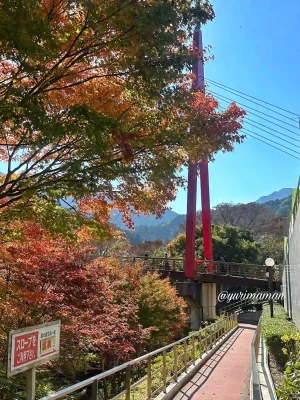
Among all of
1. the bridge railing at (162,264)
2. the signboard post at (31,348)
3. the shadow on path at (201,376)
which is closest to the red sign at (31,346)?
the signboard post at (31,348)

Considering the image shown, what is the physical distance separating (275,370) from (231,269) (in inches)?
798

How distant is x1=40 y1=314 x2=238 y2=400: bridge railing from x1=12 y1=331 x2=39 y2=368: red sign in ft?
1.06

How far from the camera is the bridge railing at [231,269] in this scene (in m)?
28.1

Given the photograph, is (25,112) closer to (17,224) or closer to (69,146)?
(69,146)

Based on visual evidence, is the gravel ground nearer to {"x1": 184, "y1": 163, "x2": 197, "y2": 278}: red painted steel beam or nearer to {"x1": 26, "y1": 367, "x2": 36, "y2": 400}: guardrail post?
{"x1": 26, "y1": 367, "x2": 36, "y2": 400}: guardrail post

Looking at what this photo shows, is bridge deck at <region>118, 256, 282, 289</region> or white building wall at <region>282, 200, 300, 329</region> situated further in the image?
bridge deck at <region>118, 256, 282, 289</region>

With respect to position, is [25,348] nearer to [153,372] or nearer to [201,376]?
[153,372]

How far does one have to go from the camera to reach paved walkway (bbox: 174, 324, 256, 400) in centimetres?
702

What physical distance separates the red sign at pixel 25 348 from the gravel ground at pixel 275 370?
234 inches

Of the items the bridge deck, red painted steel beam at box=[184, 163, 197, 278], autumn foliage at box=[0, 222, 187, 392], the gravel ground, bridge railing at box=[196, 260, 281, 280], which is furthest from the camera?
bridge railing at box=[196, 260, 281, 280]

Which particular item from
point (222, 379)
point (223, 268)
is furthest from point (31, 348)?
point (223, 268)

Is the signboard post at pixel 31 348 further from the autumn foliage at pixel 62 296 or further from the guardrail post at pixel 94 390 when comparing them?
the autumn foliage at pixel 62 296

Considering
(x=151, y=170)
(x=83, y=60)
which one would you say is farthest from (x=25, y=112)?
(x=151, y=170)

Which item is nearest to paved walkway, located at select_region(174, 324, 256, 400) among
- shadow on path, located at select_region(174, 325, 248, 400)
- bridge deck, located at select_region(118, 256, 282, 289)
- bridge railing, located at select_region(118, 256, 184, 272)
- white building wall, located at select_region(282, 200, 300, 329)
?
shadow on path, located at select_region(174, 325, 248, 400)
